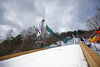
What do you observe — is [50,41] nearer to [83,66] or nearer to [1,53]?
[1,53]

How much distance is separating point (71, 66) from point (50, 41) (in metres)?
17.9

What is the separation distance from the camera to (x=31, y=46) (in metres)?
17.8

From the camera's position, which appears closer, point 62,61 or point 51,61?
point 62,61

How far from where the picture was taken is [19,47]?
17.6 meters

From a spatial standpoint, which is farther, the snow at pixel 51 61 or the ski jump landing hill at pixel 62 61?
the snow at pixel 51 61

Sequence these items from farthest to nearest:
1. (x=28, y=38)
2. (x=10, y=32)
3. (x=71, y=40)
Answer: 1. (x=28, y=38)
2. (x=71, y=40)
3. (x=10, y=32)

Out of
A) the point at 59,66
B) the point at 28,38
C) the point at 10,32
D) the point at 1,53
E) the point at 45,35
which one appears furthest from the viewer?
the point at 45,35

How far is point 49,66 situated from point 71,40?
16310 millimetres

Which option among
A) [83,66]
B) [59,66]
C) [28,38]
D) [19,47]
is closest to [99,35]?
[83,66]

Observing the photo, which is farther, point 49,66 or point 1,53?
point 1,53

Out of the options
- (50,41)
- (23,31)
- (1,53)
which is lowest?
(1,53)

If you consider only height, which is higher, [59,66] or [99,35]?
[99,35]

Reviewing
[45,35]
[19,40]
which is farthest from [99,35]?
[19,40]

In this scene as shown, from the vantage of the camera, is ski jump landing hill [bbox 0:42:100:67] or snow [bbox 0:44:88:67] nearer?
ski jump landing hill [bbox 0:42:100:67]
